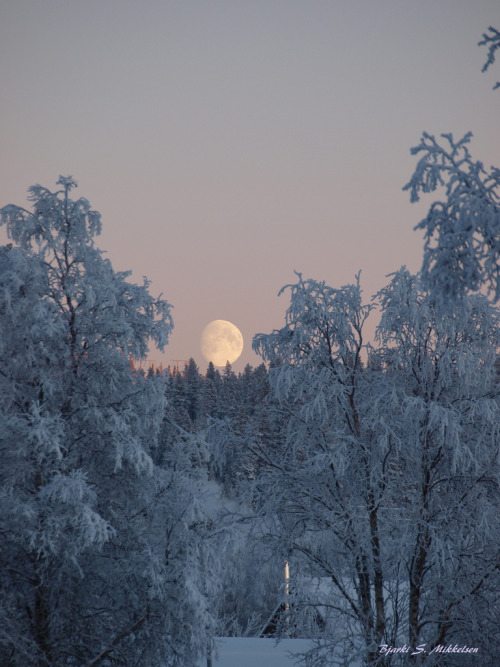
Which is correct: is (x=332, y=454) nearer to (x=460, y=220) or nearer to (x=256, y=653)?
(x=460, y=220)

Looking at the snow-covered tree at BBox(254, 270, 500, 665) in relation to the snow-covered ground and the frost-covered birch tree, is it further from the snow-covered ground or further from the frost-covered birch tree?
the snow-covered ground

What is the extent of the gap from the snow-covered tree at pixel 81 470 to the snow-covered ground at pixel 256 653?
320 cm

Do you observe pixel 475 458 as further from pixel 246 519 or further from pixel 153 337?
pixel 153 337

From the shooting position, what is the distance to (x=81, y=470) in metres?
10.5

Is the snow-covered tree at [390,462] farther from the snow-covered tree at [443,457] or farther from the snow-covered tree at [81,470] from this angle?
the snow-covered tree at [81,470]

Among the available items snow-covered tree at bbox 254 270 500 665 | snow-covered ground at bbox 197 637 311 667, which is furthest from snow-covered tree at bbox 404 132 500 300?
snow-covered ground at bbox 197 637 311 667

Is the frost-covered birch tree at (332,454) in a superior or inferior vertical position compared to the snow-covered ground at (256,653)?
superior

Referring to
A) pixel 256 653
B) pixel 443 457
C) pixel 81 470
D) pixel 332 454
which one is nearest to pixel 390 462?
pixel 443 457

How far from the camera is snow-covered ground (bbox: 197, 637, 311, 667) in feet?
45.7

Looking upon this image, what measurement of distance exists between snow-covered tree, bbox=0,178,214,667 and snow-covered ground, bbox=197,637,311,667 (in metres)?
3.20

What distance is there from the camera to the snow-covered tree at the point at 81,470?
9852 millimetres

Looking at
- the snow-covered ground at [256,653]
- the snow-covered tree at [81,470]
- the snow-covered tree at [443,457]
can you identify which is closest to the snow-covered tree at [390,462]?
the snow-covered tree at [443,457]

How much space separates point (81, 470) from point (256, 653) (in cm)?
733

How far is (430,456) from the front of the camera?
9508 mm
